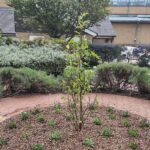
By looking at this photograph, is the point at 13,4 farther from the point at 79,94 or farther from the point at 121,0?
the point at 121,0

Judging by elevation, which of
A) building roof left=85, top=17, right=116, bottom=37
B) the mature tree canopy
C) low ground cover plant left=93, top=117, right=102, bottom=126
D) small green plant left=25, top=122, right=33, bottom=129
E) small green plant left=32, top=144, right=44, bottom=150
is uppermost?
the mature tree canopy

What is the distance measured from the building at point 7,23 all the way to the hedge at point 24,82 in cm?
1224

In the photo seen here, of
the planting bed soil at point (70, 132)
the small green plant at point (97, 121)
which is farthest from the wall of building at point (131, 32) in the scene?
the small green plant at point (97, 121)

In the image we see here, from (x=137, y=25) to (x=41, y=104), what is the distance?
3039cm

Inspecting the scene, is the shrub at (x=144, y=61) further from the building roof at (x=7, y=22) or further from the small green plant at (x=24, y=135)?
the small green plant at (x=24, y=135)

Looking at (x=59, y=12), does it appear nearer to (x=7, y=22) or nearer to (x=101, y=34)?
(x=7, y=22)

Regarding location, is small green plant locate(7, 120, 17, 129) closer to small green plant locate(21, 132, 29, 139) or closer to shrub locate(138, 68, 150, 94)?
small green plant locate(21, 132, 29, 139)

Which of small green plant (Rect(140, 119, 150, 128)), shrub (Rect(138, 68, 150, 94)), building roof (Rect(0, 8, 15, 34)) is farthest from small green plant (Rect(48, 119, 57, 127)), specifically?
building roof (Rect(0, 8, 15, 34))

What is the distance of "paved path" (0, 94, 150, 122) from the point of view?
6194 millimetres

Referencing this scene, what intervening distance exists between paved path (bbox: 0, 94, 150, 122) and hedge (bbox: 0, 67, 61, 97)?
291mm

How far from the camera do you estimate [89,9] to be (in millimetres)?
16969

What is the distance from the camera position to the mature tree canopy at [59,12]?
1641cm

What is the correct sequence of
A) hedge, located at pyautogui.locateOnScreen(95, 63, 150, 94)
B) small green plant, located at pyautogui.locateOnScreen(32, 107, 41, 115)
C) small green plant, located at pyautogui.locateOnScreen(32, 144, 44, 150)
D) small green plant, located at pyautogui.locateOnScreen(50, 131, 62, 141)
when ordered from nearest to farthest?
1. small green plant, located at pyautogui.locateOnScreen(32, 144, 44, 150)
2. small green plant, located at pyautogui.locateOnScreen(50, 131, 62, 141)
3. small green plant, located at pyautogui.locateOnScreen(32, 107, 41, 115)
4. hedge, located at pyautogui.locateOnScreen(95, 63, 150, 94)

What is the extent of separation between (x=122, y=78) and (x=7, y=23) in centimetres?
1476
